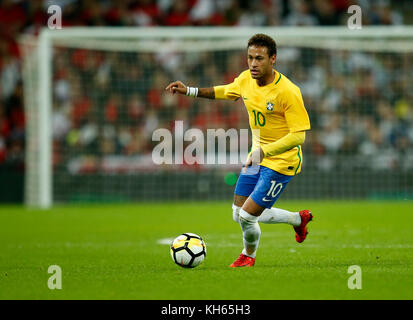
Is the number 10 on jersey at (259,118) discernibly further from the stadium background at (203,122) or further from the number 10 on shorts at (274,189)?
the stadium background at (203,122)

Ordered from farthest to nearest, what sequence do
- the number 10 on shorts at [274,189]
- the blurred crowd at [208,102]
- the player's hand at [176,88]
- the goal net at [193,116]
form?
the blurred crowd at [208,102] → the goal net at [193,116] → the player's hand at [176,88] → the number 10 on shorts at [274,189]

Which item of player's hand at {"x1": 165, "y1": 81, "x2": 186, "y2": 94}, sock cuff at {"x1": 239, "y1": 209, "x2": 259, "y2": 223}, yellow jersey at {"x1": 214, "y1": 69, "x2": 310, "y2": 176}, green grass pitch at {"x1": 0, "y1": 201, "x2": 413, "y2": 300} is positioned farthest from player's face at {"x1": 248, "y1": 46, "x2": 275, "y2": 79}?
green grass pitch at {"x1": 0, "y1": 201, "x2": 413, "y2": 300}

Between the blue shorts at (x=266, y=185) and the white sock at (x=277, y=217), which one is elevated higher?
the blue shorts at (x=266, y=185)

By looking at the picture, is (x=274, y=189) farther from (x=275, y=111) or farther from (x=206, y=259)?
(x=206, y=259)

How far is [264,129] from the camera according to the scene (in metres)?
7.68

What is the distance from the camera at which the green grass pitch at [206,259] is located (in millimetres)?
5938

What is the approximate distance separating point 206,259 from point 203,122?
400 inches

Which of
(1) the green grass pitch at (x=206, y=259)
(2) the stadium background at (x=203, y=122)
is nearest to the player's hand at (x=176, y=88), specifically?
(1) the green grass pitch at (x=206, y=259)

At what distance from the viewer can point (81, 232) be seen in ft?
38.8

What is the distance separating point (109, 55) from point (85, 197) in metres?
3.56

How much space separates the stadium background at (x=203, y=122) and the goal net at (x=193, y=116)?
0.03 m

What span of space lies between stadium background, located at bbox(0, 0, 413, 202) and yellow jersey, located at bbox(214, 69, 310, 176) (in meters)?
9.69
